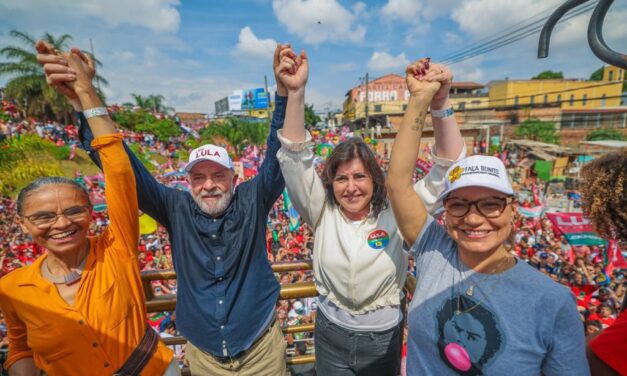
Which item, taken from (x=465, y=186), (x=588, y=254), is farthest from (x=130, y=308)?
(x=588, y=254)

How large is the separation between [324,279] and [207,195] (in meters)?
0.81

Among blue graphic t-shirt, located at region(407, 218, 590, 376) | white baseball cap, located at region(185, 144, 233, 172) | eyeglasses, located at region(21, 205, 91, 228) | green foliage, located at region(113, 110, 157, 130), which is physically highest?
green foliage, located at region(113, 110, 157, 130)

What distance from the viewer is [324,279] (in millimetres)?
1808

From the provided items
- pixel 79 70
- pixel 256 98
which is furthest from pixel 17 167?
pixel 256 98

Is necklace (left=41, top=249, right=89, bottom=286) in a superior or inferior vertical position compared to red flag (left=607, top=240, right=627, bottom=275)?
superior

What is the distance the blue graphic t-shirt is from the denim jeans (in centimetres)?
37

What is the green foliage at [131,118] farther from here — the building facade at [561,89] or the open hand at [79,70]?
the building facade at [561,89]

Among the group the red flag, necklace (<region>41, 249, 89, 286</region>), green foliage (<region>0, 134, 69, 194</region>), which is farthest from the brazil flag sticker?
the red flag

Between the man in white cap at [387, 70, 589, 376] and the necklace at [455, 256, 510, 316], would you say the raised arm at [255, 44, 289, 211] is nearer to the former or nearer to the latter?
the man in white cap at [387, 70, 589, 376]

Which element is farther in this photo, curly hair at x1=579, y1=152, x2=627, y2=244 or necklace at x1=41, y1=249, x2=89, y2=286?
necklace at x1=41, y1=249, x2=89, y2=286

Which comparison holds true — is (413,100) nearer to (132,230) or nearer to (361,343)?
(361,343)

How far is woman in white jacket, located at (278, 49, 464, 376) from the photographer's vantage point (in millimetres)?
1651

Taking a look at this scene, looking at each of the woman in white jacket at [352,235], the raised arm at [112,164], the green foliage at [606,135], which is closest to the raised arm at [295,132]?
the woman in white jacket at [352,235]

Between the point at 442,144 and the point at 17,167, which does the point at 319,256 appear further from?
the point at 17,167
